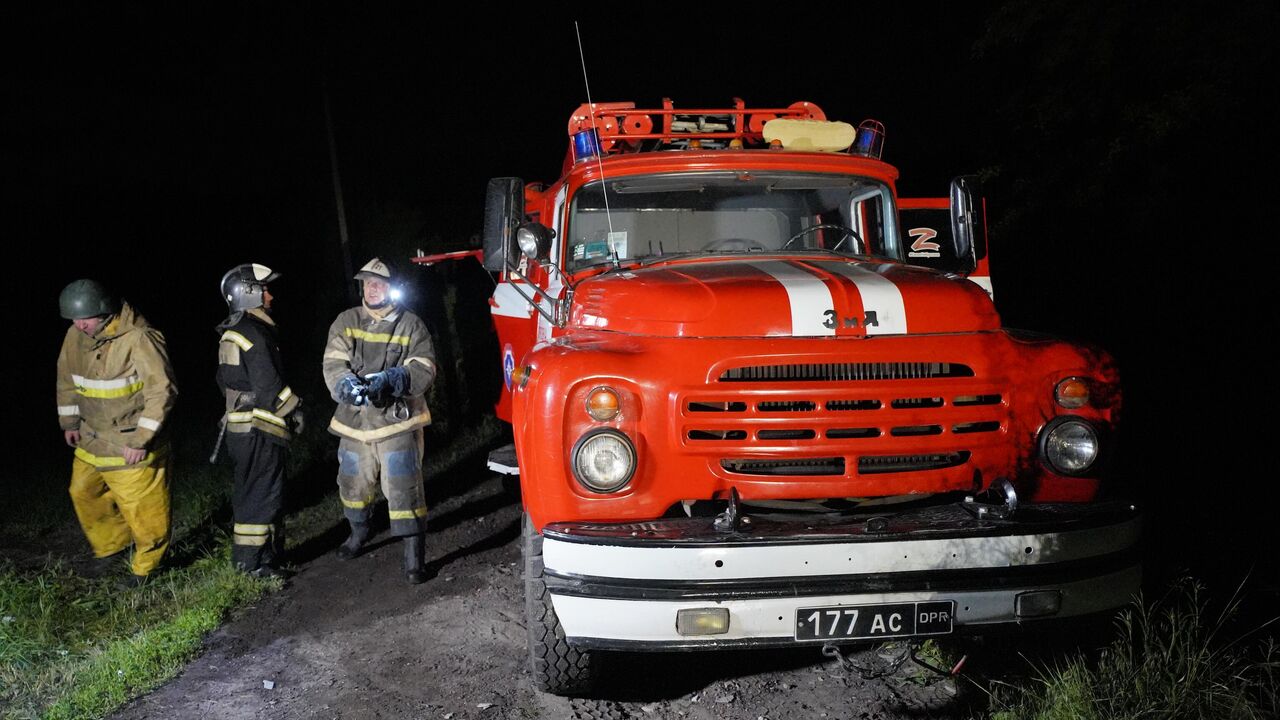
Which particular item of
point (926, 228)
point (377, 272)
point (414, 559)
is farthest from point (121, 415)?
point (926, 228)

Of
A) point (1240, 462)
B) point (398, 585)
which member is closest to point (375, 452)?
point (398, 585)

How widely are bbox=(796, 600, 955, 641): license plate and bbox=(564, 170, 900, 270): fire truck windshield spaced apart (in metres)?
1.90

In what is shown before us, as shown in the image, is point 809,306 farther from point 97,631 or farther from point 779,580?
point 97,631

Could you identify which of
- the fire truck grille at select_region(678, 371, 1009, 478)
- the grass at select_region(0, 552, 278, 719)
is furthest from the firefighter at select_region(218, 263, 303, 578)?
the fire truck grille at select_region(678, 371, 1009, 478)

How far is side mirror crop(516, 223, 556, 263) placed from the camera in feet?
13.1

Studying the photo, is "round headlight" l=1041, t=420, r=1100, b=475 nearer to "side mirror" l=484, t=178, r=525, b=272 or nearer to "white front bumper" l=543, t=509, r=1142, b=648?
"white front bumper" l=543, t=509, r=1142, b=648

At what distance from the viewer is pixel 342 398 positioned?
502 cm

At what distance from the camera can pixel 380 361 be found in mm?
5273

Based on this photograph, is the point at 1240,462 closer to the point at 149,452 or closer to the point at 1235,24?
the point at 1235,24

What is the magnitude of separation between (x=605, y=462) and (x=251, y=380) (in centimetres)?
295

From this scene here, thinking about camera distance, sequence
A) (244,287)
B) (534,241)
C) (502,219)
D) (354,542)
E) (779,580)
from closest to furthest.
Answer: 1. (779,580)
2. (534,241)
3. (502,219)
4. (244,287)
5. (354,542)

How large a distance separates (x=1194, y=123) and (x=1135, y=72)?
616 mm

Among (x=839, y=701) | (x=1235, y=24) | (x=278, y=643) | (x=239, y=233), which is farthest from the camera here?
(x=239, y=233)

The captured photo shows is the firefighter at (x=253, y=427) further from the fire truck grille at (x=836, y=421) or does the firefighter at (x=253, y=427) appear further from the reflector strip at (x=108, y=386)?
the fire truck grille at (x=836, y=421)
